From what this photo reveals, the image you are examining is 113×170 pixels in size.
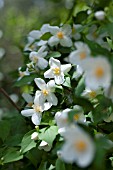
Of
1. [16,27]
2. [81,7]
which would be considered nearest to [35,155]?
[81,7]

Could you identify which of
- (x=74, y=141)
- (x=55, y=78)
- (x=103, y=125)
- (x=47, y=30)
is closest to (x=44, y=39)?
(x=47, y=30)

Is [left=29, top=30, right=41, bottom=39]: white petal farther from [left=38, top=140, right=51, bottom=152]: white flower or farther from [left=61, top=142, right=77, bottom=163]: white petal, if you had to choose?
[left=61, top=142, right=77, bottom=163]: white petal

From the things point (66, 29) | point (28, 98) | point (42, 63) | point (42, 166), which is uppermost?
point (66, 29)

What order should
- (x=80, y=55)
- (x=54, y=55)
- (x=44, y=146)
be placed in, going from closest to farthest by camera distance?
(x=80, y=55) → (x=44, y=146) → (x=54, y=55)

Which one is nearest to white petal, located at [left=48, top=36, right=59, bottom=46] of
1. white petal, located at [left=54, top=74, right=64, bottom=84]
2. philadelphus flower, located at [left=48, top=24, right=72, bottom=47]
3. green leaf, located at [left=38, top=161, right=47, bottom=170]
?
philadelphus flower, located at [left=48, top=24, right=72, bottom=47]

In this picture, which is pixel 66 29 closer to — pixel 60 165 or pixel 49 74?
pixel 49 74

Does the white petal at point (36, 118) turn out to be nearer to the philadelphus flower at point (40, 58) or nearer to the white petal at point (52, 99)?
the white petal at point (52, 99)

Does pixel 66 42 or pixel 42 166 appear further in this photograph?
pixel 66 42

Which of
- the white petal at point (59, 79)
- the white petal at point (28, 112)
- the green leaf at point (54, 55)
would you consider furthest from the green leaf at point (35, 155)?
the green leaf at point (54, 55)

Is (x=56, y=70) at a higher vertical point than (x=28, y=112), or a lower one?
higher
